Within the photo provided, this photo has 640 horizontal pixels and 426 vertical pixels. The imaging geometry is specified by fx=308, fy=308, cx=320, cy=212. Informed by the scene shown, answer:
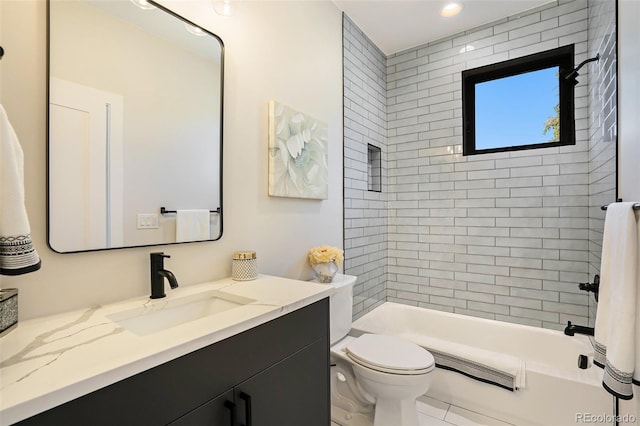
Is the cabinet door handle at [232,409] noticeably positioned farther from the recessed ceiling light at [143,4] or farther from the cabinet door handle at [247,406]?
the recessed ceiling light at [143,4]

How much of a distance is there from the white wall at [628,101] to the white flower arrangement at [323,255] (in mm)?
1399

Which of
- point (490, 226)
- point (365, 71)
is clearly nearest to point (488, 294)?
point (490, 226)

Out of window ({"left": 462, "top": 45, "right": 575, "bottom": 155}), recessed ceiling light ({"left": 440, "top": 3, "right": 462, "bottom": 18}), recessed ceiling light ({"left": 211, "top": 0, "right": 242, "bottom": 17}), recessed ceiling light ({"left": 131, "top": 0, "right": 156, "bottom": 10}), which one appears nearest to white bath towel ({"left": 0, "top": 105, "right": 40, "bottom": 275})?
recessed ceiling light ({"left": 131, "top": 0, "right": 156, "bottom": 10})

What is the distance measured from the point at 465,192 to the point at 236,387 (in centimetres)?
249

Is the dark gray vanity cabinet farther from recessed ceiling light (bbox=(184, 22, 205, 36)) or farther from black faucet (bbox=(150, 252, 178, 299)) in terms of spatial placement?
recessed ceiling light (bbox=(184, 22, 205, 36))

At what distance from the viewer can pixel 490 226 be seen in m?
2.64

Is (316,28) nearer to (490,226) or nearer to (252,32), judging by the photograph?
(252,32)

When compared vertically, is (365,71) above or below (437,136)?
above

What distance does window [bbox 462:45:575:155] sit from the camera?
2400 millimetres

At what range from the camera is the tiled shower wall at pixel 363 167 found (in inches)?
98.8

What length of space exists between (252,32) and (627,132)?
1.85 m

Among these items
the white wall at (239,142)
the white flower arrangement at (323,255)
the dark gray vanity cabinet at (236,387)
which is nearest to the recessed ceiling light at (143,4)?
the white wall at (239,142)

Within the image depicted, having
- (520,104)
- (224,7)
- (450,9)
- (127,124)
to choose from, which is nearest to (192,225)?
(127,124)

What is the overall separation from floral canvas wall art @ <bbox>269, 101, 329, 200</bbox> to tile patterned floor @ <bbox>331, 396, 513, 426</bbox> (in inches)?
59.6
